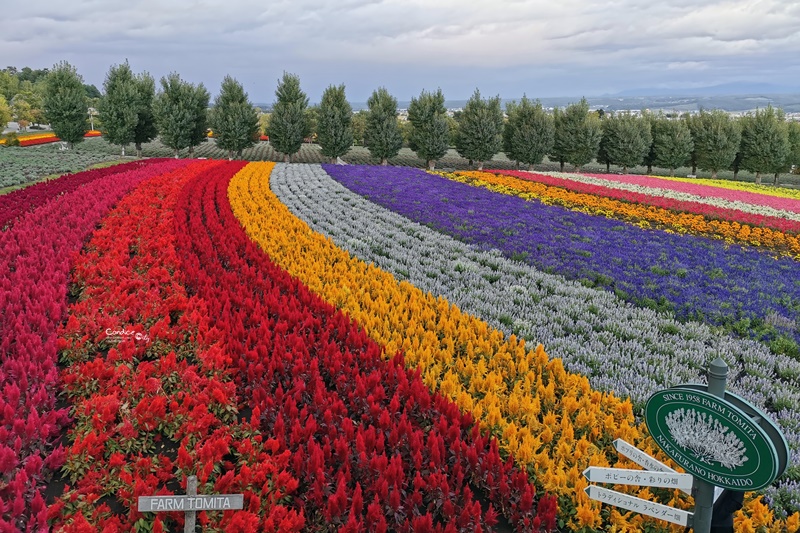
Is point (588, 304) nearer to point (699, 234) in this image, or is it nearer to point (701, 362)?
point (701, 362)

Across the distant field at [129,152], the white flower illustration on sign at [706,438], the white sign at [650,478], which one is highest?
the distant field at [129,152]

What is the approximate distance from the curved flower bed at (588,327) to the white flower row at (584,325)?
14 mm

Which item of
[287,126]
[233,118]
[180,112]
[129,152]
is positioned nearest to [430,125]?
[287,126]

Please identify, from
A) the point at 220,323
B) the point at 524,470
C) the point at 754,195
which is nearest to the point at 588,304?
the point at 524,470

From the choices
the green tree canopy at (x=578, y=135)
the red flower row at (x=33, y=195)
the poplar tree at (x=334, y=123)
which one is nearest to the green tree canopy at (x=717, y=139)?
the green tree canopy at (x=578, y=135)

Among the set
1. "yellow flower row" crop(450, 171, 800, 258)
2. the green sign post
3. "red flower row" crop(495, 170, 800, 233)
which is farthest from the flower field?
"red flower row" crop(495, 170, 800, 233)

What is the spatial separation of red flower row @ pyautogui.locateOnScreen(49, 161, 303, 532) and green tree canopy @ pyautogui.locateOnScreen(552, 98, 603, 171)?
47.7 m

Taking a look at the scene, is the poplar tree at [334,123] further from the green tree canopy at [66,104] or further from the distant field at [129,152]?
the green tree canopy at [66,104]

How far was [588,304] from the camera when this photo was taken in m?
8.73

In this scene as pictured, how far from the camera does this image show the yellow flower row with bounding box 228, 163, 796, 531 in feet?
13.8

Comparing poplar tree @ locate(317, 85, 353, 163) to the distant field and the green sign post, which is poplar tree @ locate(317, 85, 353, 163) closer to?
the distant field

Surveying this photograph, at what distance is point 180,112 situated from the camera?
4388 centimetres

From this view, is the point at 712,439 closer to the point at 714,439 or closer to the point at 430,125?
the point at 714,439

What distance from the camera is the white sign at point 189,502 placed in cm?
304
